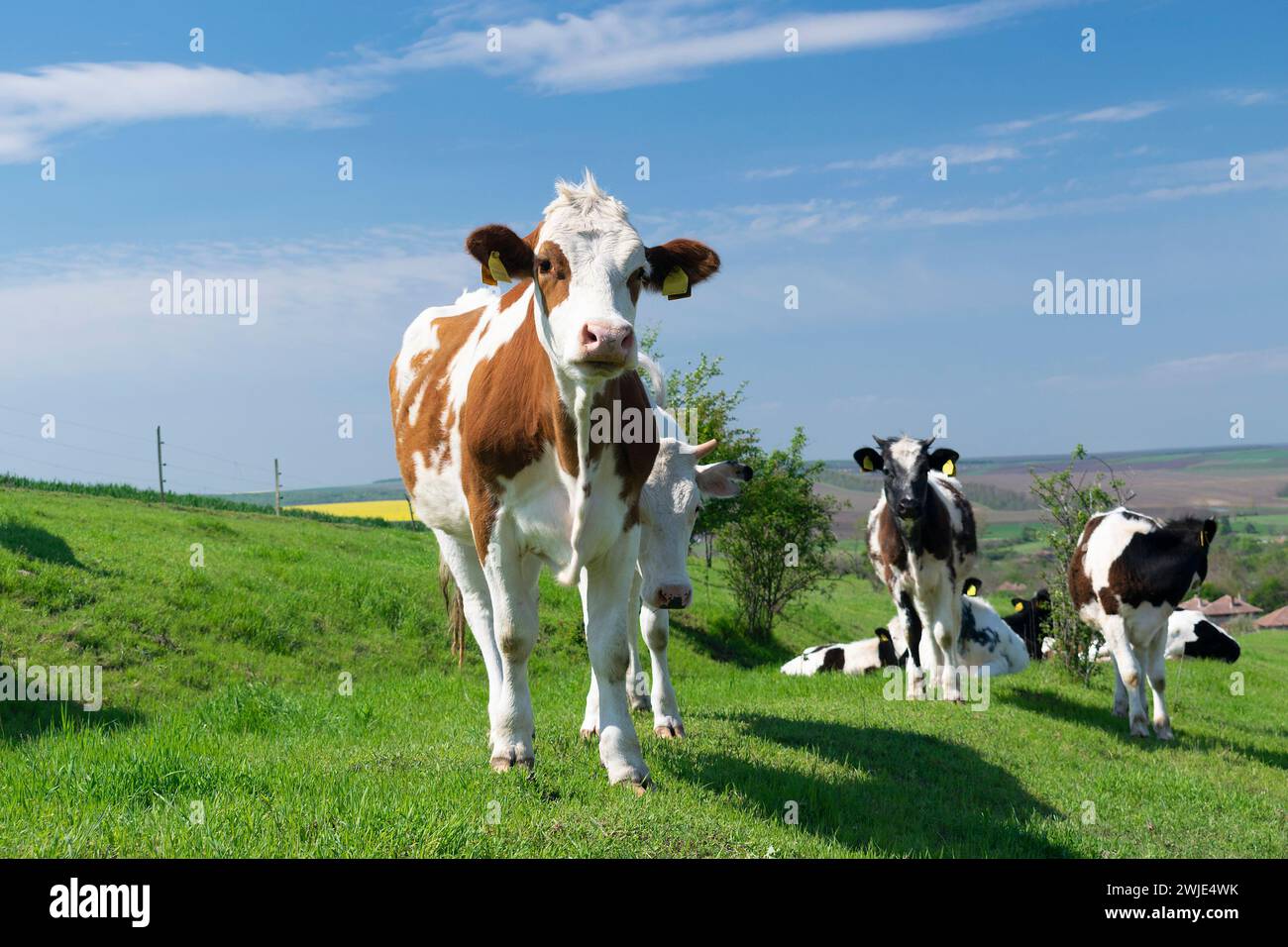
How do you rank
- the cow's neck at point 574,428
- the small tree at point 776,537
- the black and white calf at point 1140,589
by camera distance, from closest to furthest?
the cow's neck at point 574,428 < the black and white calf at point 1140,589 < the small tree at point 776,537

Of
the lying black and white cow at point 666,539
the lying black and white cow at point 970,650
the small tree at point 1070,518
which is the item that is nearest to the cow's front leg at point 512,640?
the lying black and white cow at point 666,539

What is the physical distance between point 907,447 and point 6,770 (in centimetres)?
915

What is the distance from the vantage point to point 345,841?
476 centimetres

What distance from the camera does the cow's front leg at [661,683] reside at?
26.9ft

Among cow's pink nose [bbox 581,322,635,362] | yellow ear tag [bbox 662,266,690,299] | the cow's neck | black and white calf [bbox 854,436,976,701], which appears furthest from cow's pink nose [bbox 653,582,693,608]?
black and white calf [bbox 854,436,976,701]

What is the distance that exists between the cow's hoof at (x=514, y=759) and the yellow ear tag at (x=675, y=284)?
2.88 meters

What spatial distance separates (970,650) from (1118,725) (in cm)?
338

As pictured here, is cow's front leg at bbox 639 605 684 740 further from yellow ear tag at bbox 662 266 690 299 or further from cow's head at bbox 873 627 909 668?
cow's head at bbox 873 627 909 668

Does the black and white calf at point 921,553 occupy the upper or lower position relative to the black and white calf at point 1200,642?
upper

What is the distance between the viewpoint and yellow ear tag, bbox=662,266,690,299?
21.1ft

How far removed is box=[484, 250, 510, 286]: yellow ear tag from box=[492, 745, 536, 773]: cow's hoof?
2814mm

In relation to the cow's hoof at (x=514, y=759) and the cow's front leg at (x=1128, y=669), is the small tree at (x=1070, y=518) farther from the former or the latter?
the cow's hoof at (x=514, y=759)

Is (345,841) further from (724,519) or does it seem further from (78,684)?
(724,519)
